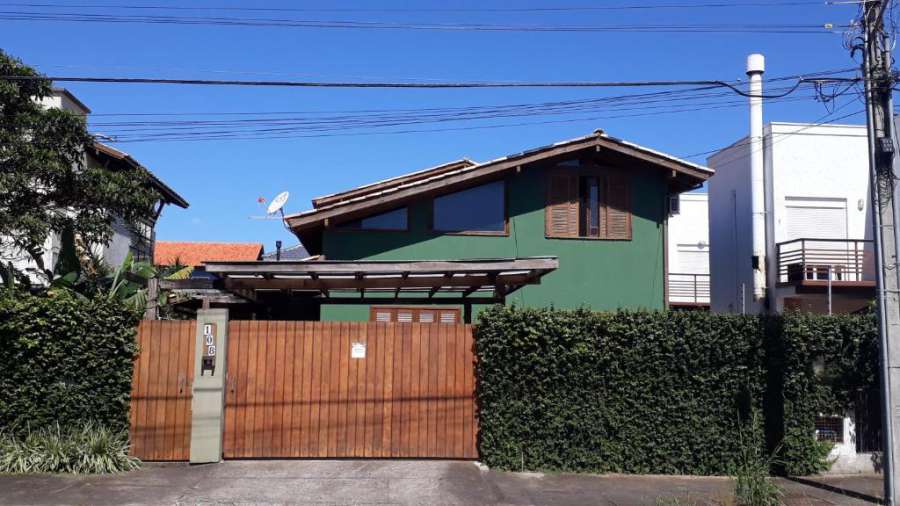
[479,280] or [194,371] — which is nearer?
[194,371]

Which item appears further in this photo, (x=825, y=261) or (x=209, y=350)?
(x=825, y=261)

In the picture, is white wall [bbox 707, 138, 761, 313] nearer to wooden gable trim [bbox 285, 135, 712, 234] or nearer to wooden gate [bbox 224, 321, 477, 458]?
wooden gable trim [bbox 285, 135, 712, 234]

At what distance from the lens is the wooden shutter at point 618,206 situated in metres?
16.5

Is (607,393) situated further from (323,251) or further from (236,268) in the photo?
(323,251)

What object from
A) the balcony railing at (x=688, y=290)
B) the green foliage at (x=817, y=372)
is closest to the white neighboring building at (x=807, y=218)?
the balcony railing at (x=688, y=290)

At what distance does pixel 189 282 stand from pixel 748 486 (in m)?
7.78

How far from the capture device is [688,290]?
30.6m

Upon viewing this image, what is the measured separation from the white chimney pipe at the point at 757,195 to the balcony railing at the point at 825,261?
511 millimetres

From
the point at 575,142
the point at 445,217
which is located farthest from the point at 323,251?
the point at 575,142

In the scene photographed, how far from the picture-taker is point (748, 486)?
360 inches

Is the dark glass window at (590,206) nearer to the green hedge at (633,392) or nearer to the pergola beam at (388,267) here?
the green hedge at (633,392)

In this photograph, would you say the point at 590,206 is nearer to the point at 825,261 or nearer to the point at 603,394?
the point at 603,394

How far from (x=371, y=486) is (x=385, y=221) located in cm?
695

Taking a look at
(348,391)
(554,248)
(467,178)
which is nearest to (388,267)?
(348,391)
